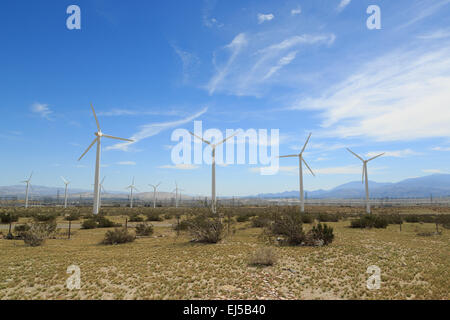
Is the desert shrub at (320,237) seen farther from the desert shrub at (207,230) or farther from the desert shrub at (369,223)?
the desert shrub at (369,223)

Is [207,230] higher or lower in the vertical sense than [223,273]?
higher

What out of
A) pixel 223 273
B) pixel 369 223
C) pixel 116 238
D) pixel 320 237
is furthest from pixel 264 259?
pixel 369 223

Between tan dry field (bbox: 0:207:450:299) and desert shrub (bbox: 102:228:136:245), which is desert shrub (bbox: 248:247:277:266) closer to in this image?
tan dry field (bbox: 0:207:450:299)

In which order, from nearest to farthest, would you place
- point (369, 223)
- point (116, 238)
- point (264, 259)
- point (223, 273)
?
point (223, 273) → point (264, 259) → point (116, 238) → point (369, 223)

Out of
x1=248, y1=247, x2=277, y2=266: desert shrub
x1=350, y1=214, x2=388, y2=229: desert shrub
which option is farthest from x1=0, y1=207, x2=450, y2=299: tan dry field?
x1=350, y1=214, x2=388, y2=229: desert shrub

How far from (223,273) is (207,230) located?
9.42 m

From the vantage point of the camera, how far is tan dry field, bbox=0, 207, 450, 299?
35.7 feet

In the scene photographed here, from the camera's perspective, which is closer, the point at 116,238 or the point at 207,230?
the point at 207,230

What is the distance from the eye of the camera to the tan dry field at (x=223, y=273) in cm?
1089

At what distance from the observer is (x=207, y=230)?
22.8 meters

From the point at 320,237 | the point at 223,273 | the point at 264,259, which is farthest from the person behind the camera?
the point at 320,237

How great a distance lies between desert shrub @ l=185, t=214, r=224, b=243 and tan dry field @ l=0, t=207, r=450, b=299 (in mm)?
2389

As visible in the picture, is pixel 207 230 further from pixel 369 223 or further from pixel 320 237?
pixel 369 223

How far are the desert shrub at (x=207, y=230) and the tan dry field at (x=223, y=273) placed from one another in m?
2.39
